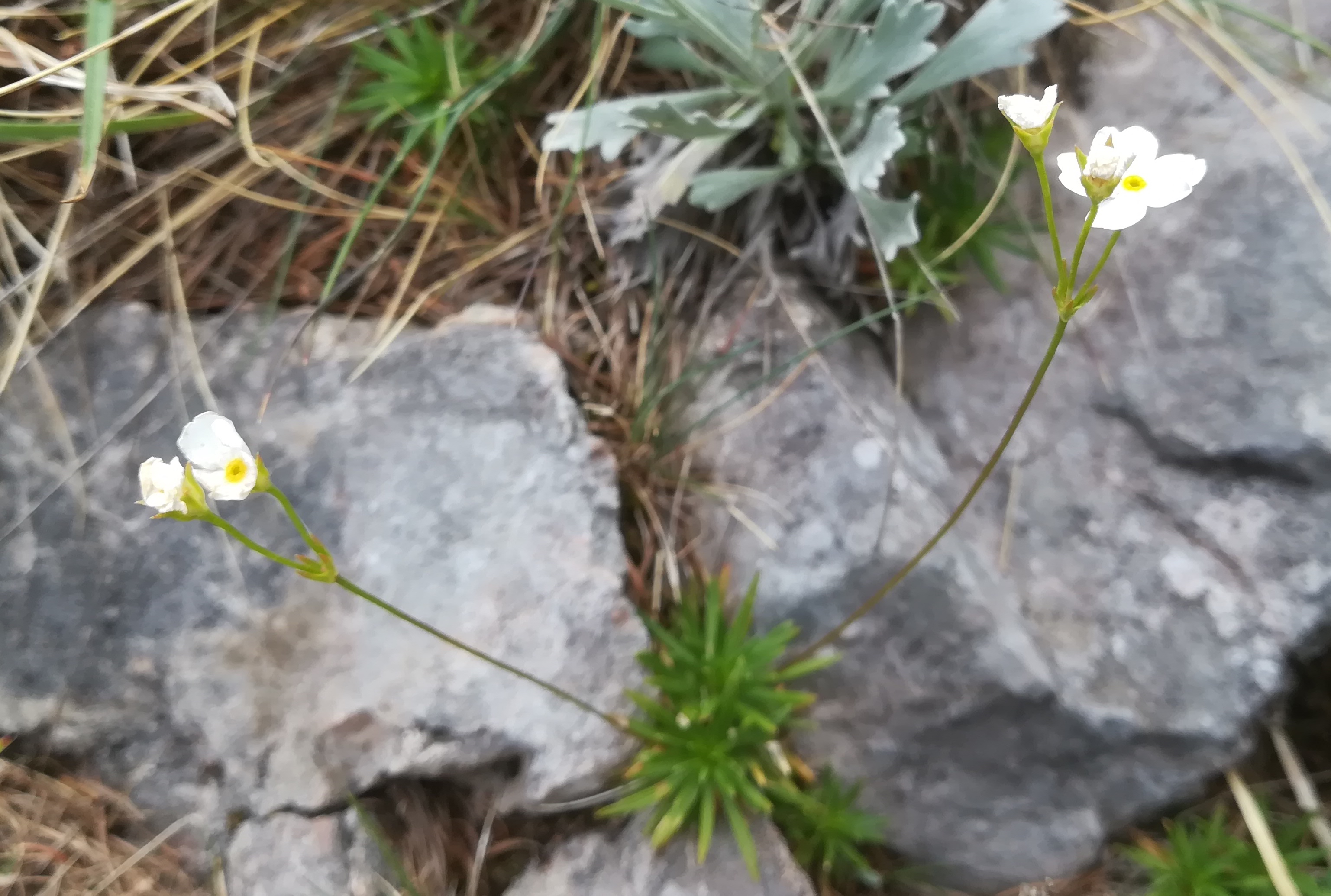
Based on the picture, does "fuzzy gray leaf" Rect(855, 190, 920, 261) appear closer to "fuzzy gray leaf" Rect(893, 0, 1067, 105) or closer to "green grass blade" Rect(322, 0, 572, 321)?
"fuzzy gray leaf" Rect(893, 0, 1067, 105)

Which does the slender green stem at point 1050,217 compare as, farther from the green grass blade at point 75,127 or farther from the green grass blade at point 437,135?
the green grass blade at point 75,127

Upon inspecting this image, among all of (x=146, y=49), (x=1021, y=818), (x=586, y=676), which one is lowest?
(x=1021, y=818)

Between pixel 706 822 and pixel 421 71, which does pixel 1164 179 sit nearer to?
pixel 706 822

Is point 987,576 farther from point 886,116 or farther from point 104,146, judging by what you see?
point 104,146

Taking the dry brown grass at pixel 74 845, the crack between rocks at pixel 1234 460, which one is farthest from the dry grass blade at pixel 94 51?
the crack between rocks at pixel 1234 460

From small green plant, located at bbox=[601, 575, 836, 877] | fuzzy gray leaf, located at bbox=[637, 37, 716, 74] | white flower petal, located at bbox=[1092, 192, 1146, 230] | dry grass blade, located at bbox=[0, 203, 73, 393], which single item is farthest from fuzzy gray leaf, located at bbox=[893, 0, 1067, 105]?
dry grass blade, located at bbox=[0, 203, 73, 393]

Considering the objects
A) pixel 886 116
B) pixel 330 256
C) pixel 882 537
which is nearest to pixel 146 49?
pixel 330 256

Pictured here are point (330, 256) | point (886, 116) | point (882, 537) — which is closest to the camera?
point (886, 116)
